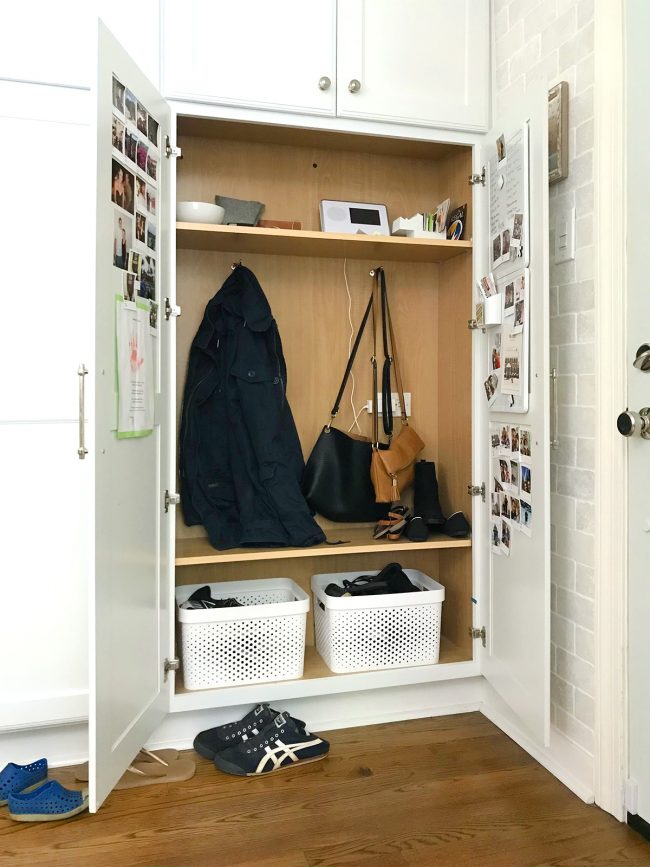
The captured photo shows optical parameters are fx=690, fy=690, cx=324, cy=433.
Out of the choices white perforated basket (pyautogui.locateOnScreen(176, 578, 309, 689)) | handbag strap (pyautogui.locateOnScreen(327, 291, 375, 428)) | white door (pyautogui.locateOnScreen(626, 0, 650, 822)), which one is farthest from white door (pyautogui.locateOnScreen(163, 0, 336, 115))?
white perforated basket (pyautogui.locateOnScreen(176, 578, 309, 689))

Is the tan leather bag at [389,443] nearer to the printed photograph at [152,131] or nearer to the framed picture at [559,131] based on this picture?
the framed picture at [559,131]

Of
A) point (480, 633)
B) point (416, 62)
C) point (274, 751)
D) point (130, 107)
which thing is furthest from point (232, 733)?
point (416, 62)

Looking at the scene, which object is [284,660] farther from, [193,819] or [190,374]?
[190,374]

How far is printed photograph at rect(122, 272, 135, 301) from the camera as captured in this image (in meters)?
1.79

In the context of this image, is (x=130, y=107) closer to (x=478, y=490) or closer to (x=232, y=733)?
(x=478, y=490)

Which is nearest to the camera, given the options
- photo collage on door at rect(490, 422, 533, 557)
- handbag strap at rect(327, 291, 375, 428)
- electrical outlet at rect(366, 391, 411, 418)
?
photo collage on door at rect(490, 422, 533, 557)

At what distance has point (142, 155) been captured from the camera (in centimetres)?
188

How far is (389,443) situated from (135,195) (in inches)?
51.3

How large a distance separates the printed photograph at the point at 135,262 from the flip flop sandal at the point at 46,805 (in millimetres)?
1410

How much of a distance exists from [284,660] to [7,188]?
1636mm

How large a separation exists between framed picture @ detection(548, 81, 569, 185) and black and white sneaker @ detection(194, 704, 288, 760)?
6.12 ft

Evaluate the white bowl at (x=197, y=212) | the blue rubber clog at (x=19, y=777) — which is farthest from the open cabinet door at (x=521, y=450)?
the blue rubber clog at (x=19, y=777)

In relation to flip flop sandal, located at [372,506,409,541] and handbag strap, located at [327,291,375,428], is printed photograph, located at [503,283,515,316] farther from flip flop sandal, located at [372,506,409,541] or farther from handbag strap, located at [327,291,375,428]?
flip flop sandal, located at [372,506,409,541]

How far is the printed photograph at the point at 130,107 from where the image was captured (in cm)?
176
